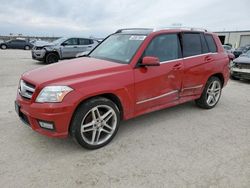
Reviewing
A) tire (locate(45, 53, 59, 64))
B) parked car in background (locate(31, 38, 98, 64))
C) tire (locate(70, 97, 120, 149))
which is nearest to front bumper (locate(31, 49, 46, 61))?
parked car in background (locate(31, 38, 98, 64))

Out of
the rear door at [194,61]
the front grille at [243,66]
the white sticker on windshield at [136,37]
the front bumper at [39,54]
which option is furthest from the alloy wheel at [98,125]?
the front bumper at [39,54]

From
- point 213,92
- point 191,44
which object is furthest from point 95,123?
point 213,92

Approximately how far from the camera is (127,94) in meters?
3.30

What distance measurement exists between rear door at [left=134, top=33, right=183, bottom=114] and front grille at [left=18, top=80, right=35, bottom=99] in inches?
59.7

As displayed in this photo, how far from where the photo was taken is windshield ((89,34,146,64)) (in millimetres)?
3592

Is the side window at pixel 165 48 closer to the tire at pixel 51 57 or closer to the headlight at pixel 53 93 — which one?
the headlight at pixel 53 93

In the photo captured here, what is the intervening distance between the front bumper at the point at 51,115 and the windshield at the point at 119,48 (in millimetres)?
1271

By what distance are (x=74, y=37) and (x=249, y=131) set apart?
437 inches

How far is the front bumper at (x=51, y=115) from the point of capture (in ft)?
8.91

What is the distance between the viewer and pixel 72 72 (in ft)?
10.2

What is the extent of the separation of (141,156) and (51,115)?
133 cm

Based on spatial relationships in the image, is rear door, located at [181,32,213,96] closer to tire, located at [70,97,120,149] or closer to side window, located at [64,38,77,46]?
tire, located at [70,97,120,149]

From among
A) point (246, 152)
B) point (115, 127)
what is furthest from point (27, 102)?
point (246, 152)

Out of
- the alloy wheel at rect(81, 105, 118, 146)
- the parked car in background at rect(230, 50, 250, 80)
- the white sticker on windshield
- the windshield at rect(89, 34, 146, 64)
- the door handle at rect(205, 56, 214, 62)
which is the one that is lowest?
the alloy wheel at rect(81, 105, 118, 146)
